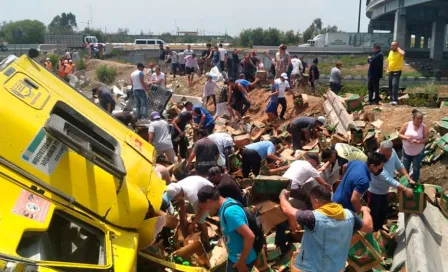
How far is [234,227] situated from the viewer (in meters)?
4.11

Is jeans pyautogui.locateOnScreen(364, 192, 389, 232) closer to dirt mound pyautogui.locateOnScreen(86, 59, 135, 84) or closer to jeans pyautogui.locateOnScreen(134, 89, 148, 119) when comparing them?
jeans pyautogui.locateOnScreen(134, 89, 148, 119)

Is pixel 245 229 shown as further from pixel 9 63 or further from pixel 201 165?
pixel 201 165

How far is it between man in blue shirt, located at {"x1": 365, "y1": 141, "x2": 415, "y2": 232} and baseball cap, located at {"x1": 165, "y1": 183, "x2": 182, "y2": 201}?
8.44ft

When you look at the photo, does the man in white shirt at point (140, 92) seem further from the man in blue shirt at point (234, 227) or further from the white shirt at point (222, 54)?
the man in blue shirt at point (234, 227)

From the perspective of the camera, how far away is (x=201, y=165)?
7.53 m

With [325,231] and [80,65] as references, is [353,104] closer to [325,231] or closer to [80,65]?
[325,231]

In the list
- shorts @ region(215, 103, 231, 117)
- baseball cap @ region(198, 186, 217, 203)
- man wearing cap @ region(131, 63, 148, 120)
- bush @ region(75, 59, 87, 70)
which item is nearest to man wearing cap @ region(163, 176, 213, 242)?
baseball cap @ region(198, 186, 217, 203)

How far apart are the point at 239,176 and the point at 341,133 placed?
2.99 meters

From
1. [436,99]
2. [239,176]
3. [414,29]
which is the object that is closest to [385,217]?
[239,176]

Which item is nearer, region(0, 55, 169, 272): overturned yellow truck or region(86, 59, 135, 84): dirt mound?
region(0, 55, 169, 272): overturned yellow truck

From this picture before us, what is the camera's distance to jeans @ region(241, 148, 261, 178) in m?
8.05

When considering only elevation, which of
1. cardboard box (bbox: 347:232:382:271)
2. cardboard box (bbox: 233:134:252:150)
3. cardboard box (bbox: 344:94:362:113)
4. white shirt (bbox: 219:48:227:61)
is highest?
white shirt (bbox: 219:48:227:61)

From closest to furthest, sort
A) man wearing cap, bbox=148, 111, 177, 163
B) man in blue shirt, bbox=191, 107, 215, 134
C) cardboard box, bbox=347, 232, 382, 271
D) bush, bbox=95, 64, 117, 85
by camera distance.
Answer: cardboard box, bbox=347, 232, 382, 271, man wearing cap, bbox=148, 111, 177, 163, man in blue shirt, bbox=191, 107, 215, 134, bush, bbox=95, 64, 117, 85

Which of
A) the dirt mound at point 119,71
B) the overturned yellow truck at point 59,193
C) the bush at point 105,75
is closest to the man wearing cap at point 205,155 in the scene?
the overturned yellow truck at point 59,193
